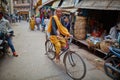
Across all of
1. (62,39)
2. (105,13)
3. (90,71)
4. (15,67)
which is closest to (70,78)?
(90,71)

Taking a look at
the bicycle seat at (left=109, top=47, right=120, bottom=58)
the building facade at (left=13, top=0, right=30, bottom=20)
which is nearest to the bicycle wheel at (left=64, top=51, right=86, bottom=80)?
the bicycle seat at (left=109, top=47, right=120, bottom=58)

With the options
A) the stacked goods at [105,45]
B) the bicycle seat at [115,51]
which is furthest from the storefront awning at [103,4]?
the bicycle seat at [115,51]

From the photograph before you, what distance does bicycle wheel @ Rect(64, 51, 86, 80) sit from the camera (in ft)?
15.6

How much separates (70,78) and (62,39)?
1266 millimetres

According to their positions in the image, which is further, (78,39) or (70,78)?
(78,39)

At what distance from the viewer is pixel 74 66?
5098 mm

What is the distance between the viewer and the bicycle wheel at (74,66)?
15.6 ft

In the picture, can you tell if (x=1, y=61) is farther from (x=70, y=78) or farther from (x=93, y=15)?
(x=93, y=15)

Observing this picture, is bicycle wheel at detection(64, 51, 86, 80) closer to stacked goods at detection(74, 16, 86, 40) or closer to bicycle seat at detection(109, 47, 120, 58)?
bicycle seat at detection(109, 47, 120, 58)

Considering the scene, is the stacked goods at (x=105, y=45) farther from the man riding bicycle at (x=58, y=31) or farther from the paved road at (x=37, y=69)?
the man riding bicycle at (x=58, y=31)

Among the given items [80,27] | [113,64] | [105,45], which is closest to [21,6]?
[80,27]

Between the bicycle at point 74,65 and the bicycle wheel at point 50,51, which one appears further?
the bicycle wheel at point 50,51

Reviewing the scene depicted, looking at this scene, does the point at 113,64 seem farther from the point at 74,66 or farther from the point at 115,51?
the point at 74,66

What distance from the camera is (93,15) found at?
9.45 meters
